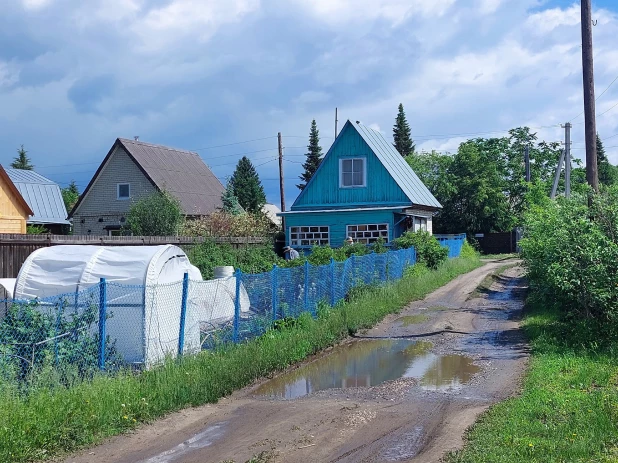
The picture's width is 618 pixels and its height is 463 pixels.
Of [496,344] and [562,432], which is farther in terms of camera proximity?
[496,344]

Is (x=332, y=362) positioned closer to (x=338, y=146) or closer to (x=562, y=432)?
(x=562, y=432)

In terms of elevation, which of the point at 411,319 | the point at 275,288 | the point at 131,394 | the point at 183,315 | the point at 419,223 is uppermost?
the point at 419,223

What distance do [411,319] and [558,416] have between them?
32.6ft

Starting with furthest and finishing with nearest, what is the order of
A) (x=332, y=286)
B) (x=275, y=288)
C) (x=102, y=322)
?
(x=332, y=286)
(x=275, y=288)
(x=102, y=322)

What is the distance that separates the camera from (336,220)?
109ft

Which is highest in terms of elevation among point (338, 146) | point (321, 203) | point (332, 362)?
point (338, 146)

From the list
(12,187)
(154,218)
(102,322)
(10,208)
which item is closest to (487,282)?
(154,218)

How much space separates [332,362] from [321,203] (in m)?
22.1

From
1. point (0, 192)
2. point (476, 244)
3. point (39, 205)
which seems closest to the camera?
point (0, 192)

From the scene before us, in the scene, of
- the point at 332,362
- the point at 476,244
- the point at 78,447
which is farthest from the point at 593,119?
the point at 476,244

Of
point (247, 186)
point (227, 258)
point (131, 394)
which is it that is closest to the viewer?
point (131, 394)

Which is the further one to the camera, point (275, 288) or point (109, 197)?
point (109, 197)

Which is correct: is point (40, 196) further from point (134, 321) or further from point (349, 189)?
point (134, 321)

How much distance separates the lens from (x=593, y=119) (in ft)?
58.6
